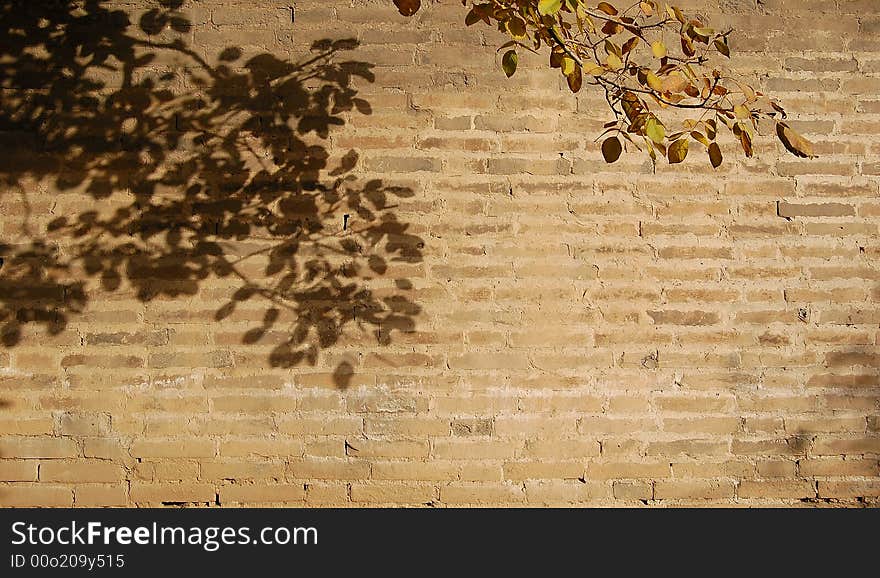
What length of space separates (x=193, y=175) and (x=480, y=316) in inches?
58.4

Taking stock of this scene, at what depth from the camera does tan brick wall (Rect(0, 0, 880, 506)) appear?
11.2 feet

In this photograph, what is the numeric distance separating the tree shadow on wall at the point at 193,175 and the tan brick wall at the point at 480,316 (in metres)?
0.02

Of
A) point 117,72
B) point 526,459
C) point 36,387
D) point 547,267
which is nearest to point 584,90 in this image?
point 547,267

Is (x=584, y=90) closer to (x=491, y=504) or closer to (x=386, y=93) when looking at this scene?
(x=386, y=93)

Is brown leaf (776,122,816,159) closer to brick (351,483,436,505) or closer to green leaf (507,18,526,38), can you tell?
green leaf (507,18,526,38)

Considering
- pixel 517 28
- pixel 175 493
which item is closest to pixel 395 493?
pixel 175 493

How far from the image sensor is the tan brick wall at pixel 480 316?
3418 mm

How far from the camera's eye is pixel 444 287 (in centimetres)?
345

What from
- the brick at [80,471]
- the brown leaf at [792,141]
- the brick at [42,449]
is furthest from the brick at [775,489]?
the brick at [42,449]

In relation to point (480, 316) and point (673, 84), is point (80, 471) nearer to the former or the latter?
point (480, 316)

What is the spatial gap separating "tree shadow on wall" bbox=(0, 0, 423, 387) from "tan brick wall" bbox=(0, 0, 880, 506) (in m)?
0.02

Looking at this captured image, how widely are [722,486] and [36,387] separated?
320 cm

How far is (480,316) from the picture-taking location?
3445mm

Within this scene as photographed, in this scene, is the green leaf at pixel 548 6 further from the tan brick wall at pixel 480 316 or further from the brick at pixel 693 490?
the brick at pixel 693 490
